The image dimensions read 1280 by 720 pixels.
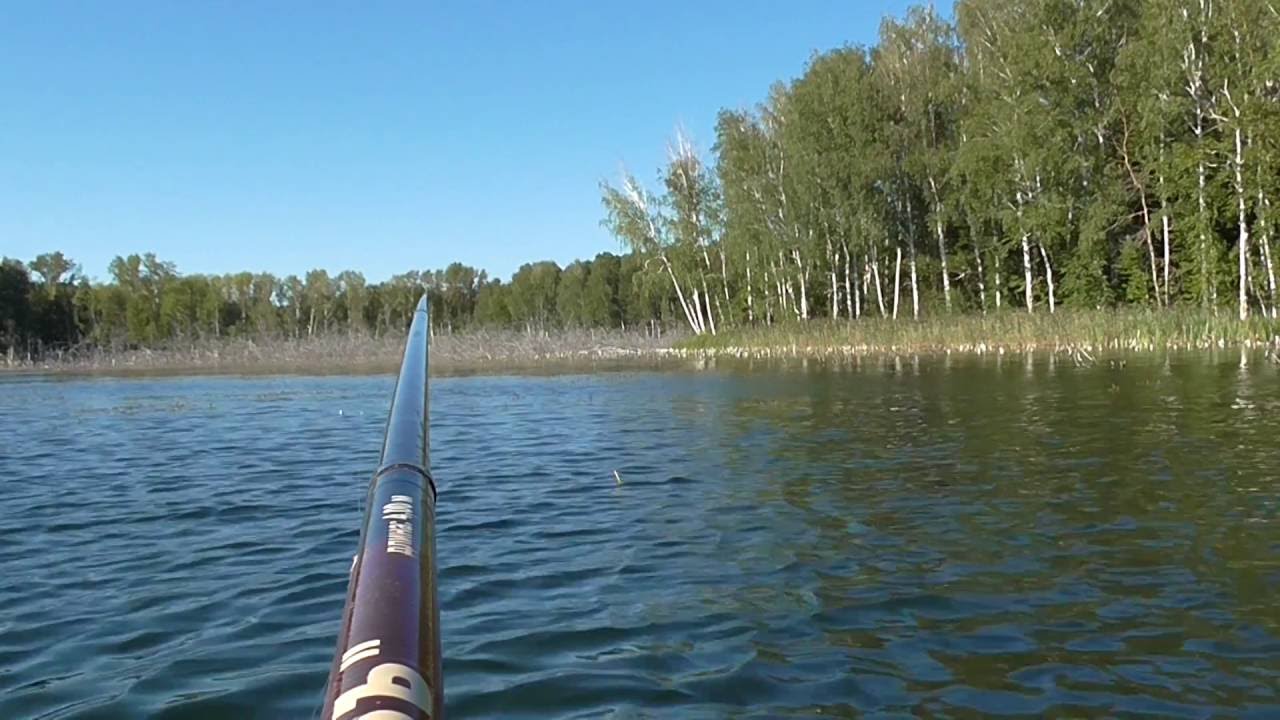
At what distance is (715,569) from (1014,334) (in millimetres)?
31190

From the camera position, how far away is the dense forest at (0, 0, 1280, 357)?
35.1m

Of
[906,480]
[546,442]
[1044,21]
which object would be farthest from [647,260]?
[906,480]

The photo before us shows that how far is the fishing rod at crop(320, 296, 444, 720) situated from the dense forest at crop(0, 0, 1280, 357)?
3489 centimetres

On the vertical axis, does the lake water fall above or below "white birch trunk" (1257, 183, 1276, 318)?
below

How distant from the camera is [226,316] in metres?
107

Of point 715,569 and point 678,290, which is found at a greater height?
point 678,290

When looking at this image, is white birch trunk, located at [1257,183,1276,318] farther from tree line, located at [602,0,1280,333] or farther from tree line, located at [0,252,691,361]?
tree line, located at [0,252,691,361]

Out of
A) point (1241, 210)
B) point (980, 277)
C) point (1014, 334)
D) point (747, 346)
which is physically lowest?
point (747, 346)

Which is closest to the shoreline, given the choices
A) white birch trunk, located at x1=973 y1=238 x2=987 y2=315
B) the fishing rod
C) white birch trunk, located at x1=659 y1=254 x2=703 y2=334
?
white birch trunk, located at x1=659 y1=254 x2=703 y2=334

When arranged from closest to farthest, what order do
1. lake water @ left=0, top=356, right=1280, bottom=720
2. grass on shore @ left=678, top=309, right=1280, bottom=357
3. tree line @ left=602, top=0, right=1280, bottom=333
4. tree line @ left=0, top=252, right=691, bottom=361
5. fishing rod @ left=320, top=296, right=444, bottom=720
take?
fishing rod @ left=320, top=296, right=444, bottom=720 < lake water @ left=0, top=356, right=1280, bottom=720 < grass on shore @ left=678, top=309, right=1280, bottom=357 < tree line @ left=602, top=0, right=1280, bottom=333 < tree line @ left=0, top=252, right=691, bottom=361

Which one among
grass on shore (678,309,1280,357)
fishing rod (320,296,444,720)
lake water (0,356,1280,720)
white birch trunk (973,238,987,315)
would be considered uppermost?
white birch trunk (973,238,987,315)

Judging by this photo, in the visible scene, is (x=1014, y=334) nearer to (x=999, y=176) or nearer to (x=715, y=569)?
(x=999, y=176)

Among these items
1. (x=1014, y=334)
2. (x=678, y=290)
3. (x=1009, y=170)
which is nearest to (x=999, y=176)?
(x=1009, y=170)

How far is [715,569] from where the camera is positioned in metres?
6.97
